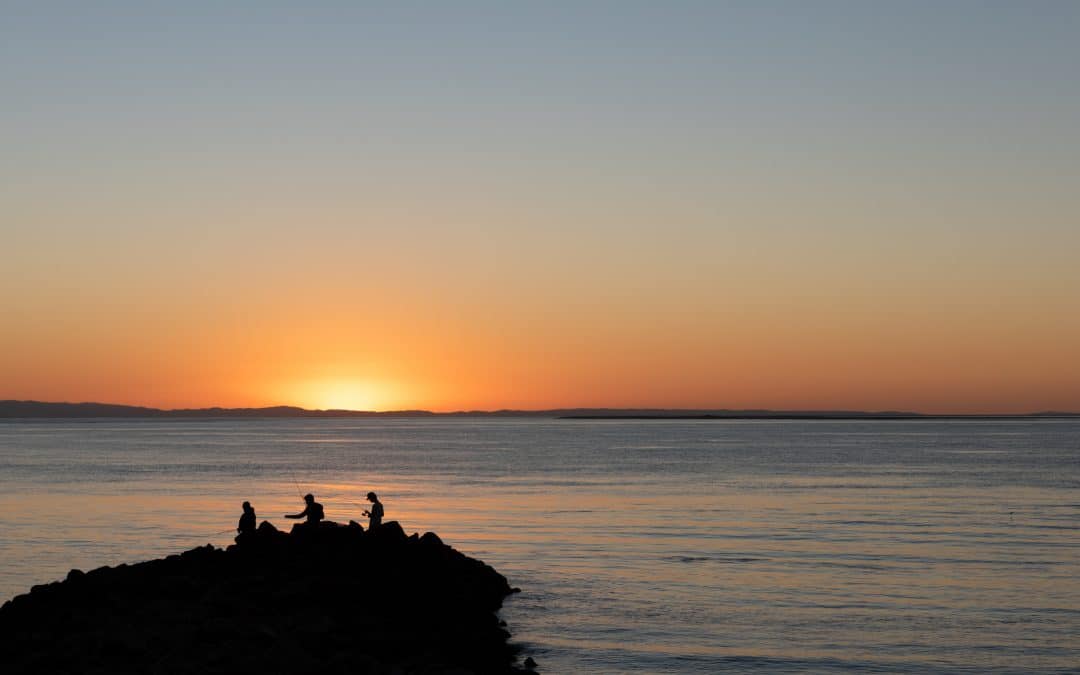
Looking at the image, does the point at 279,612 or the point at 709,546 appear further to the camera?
the point at 709,546

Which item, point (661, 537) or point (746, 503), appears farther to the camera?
point (746, 503)

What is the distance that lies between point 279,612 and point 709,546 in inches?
859

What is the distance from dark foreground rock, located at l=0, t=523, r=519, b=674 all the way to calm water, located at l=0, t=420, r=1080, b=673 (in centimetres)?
204

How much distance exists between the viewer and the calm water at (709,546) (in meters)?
27.5

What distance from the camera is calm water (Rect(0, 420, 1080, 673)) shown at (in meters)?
27.5

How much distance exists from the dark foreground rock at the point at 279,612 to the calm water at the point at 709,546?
2036 millimetres

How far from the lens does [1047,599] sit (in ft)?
106

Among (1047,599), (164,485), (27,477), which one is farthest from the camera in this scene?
(27,477)

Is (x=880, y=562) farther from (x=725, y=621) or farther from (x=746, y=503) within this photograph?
(x=746, y=503)

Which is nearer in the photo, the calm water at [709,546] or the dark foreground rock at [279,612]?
the dark foreground rock at [279,612]

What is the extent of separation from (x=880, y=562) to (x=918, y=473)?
5593cm

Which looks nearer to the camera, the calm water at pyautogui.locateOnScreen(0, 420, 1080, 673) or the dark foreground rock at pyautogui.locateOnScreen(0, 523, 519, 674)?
the dark foreground rock at pyautogui.locateOnScreen(0, 523, 519, 674)

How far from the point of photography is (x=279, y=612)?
87.4 feet

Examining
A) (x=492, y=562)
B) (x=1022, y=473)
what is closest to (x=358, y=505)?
(x=492, y=562)
